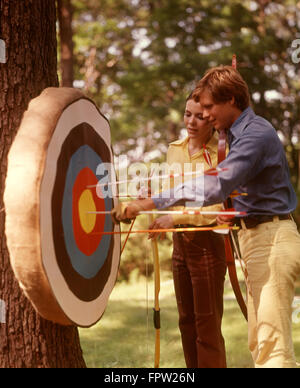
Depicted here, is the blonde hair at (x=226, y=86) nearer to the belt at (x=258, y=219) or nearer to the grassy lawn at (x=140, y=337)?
the belt at (x=258, y=219)

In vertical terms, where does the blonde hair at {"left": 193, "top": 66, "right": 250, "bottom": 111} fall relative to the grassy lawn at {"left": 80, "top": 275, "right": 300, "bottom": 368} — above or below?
above

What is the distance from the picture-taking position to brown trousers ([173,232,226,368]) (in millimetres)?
2834

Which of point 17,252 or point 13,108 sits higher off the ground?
point 13,108

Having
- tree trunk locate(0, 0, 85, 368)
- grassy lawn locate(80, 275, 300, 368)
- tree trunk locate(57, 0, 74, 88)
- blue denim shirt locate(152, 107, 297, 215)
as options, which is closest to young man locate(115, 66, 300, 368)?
blue denim shirt locate(152, 107, 297, 215)

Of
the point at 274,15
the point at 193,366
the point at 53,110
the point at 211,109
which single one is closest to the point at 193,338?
the point at 193,366

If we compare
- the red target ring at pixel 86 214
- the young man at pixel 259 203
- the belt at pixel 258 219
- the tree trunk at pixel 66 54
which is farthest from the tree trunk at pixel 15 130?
the tree trunk at pixel 66 54

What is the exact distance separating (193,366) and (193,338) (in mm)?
175

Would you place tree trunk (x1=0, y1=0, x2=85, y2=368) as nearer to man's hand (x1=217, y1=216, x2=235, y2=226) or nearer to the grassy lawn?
the grassy lawn

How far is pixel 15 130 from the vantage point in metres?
2.62

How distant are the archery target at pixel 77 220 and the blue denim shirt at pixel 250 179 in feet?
1.40

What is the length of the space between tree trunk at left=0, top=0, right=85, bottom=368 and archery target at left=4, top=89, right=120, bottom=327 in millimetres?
313

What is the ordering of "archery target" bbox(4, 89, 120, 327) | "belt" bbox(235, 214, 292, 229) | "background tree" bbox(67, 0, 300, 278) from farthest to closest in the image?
"background tree" bbox(67, 0, 300, 278), "belt" bbox(235, 214, 292, 229), "archery target" bbox(4, 89, 120, 327)

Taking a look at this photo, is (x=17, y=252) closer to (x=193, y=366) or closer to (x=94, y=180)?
(x=94, y=180)

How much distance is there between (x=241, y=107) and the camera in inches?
96.2
